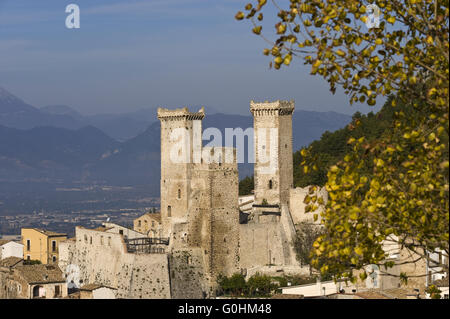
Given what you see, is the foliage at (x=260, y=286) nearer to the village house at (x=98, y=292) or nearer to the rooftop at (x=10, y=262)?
the village house at (x=98, y=292)

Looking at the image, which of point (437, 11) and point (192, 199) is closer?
point (437, 11)

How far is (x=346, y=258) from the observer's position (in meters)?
14.3

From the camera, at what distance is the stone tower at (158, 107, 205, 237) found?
52531 mm

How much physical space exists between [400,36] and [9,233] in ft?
486

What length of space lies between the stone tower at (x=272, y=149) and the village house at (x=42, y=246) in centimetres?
1619

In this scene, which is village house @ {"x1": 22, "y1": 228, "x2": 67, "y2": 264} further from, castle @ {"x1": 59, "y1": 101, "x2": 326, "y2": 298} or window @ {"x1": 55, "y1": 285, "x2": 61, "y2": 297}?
window @ {"x1": 55, "y1": 285, "x2": 61, "y2": 297}

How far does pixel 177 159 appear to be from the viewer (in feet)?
175

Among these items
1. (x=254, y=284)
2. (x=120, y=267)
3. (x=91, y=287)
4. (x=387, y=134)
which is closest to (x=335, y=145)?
(x=254, y=284)

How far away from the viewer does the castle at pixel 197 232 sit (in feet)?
151

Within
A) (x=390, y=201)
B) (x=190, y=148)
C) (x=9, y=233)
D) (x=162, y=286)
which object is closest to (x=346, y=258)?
(x=390, y=201)

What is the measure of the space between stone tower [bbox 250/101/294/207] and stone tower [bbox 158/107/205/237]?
12.7ft

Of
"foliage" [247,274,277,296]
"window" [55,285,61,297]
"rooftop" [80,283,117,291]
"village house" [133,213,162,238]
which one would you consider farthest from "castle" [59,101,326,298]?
"foliage" [247,274,277,296]

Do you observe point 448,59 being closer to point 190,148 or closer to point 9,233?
point 190,148

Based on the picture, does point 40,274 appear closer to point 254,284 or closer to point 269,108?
point 254,284
